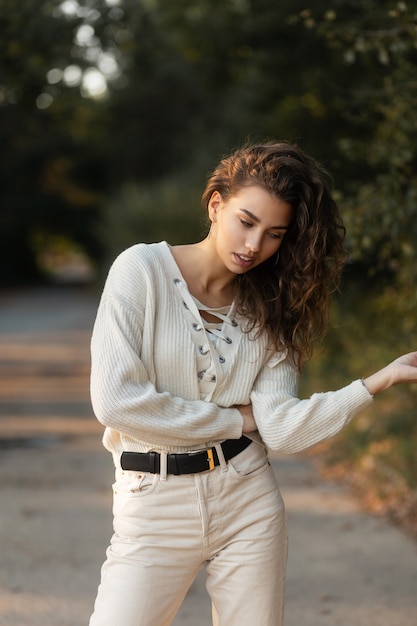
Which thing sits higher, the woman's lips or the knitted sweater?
the woman's lips

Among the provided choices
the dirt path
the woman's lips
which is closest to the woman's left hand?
the woman's lips

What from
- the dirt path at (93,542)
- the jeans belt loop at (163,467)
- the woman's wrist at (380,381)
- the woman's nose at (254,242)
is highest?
the woman's nose at (254,242)

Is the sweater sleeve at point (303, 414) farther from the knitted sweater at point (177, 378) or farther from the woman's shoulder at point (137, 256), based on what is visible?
the woman's shoulder at point (137, 256)

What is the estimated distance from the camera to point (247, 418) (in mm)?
2869

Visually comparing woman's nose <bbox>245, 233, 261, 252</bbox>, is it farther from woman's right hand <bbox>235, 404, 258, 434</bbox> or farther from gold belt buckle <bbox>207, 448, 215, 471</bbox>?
gold belt buckle <bbox>207, 448, 215, 471</bbox>

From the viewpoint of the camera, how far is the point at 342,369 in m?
9.25

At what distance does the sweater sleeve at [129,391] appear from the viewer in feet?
8.68

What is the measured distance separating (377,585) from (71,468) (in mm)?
3443

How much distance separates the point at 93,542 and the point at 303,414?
3229 millimetres

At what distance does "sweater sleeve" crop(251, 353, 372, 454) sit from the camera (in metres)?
2.81

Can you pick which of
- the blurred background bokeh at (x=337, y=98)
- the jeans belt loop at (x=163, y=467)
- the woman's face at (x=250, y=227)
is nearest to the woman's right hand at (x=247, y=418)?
the jeans belt loop at (x=163, y=467)

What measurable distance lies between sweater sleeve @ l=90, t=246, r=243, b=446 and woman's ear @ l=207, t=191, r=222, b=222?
1.18ft

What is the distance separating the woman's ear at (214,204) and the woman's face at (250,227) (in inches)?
2.0

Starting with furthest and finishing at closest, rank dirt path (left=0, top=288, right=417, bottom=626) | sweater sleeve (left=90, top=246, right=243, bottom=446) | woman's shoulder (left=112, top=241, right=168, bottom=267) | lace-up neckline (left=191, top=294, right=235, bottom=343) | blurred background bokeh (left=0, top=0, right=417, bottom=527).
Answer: blurred background bokeh (left=0, top=0, right=417, bottom=527) → dirt path (left=0, top=288, right=417, bottom=626) → lace-up neckline (left=191, top=294, right=235, bottom=343) → woman's shoulder (left=112, top=241, right=168, bottom=267) → sweater sleeve (left=90, top=246, right=243, bottom=446)
